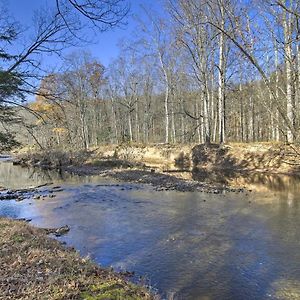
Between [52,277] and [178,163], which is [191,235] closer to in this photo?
[52,277]

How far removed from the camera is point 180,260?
306 inches

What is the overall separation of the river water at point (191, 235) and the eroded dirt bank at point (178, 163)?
3.21 meters

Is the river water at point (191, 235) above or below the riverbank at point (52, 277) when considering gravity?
below

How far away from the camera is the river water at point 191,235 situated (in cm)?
665

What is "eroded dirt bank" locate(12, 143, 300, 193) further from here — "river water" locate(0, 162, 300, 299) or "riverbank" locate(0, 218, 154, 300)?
"riverbank" locate(0, 218, 154, 300)

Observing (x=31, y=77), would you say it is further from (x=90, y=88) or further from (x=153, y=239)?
(x=90, y=88)

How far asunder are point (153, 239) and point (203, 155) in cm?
1949

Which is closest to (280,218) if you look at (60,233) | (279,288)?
(279,288)

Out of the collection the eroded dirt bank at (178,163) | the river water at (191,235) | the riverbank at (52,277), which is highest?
the eroded dirt bank at (178,163)

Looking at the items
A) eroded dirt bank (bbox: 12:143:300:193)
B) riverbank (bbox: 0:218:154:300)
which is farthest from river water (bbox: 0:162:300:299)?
eroded dirt bank (bbox: 12:143:300:193)

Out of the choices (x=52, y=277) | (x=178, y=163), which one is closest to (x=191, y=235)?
(x=52, y=277)

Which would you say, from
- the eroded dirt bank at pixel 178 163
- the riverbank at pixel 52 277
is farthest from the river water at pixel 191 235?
the eroded dirt bank at pixel 178 163

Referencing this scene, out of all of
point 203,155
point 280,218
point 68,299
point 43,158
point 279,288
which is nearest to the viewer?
point 68,299

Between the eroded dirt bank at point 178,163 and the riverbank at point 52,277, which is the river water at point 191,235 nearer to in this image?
the riverbank at point 52,277
